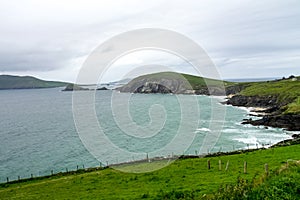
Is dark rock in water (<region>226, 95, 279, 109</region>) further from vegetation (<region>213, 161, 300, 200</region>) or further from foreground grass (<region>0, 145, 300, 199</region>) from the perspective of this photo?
vegetation (<region>213, 161, 300, 200</region>)

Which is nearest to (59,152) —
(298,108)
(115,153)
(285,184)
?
(115,153)

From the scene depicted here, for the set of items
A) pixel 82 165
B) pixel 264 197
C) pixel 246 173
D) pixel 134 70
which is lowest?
pixel 82 165

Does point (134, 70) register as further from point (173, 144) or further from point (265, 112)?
point (265, 112)

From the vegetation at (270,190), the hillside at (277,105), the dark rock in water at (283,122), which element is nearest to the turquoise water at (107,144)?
the dark rock in water at (283,122)

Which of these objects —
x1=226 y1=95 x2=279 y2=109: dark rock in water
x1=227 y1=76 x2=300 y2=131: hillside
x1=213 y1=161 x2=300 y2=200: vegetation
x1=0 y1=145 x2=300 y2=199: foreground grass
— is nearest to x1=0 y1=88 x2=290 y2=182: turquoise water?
x1=227 y1=76 x2=300 y2=131: hillside

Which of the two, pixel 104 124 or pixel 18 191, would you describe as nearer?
pixel 18 191

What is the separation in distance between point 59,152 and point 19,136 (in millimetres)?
27461

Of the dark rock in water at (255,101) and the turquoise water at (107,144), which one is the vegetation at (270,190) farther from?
the dark rock in water at (255,101)

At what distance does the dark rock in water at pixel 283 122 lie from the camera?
80125 millimetres

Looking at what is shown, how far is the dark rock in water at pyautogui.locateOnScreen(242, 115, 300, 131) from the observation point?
80125mm

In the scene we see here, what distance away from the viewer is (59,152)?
65438mm

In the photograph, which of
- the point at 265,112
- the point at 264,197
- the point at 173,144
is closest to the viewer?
the point at 264,197

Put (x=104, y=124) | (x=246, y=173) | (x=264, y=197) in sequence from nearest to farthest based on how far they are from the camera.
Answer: (x=264, y=197) → (x=246, y=173) → (x=104, y=124)

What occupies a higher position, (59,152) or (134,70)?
(134,70)
